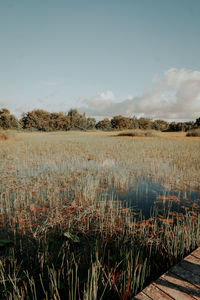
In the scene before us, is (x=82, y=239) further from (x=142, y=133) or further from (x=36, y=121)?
(x=36, y=121)

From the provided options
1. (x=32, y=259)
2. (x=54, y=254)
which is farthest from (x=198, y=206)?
(x=32, y=259)

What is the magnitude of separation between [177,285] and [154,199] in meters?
3.06

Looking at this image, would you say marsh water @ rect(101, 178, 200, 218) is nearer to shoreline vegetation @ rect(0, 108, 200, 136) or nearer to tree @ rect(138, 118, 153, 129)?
shoreline vegetation @ rect(0, 108, 200, 136)

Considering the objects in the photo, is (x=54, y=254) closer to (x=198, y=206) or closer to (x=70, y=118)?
(x=198, y=206)

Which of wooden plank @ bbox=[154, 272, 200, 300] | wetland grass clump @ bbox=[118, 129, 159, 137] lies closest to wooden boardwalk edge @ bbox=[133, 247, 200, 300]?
wooden plank @ bbox=[154, 272, 200, 300]

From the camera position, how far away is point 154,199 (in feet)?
16.0

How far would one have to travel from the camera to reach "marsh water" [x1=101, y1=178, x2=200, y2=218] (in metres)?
4.24

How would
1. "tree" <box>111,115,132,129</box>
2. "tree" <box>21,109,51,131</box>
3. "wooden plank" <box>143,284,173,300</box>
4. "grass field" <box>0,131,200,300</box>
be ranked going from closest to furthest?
1. "wooden plank" <box>143,284,173,300</box>
2. "grass field" <box>0,131,200,300</box>
3. "tree" <box>21,109,51,131</box>
4. "tree" <box>111,115,132,129</box>

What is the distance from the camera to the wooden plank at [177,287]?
176 centimetres

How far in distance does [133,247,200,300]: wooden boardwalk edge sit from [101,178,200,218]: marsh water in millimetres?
1677

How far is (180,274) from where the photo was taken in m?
2.02

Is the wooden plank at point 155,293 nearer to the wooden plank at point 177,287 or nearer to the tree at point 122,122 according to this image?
the wooden plank at point 177,287

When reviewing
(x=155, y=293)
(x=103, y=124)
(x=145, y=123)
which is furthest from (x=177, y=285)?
(x=103, y=124)

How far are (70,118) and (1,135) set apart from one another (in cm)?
4480
